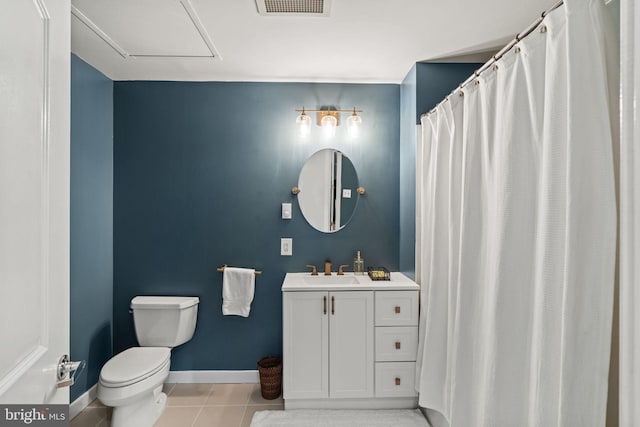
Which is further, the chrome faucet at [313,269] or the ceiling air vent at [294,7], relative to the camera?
the chrome faucet at [313,269]

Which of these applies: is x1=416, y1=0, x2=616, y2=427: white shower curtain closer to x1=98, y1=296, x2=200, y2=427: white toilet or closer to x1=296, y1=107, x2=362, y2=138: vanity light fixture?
x1=296, y1=107, x2=362, y2=138: vanity light fixture

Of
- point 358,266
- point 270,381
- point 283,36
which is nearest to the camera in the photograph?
point 283,36

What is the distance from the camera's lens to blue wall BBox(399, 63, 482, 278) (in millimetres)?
2695

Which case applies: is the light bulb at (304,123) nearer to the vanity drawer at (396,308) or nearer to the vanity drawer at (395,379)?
the vanity drawer at (396,308)

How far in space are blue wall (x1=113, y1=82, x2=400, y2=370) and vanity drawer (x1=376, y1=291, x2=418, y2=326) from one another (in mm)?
549

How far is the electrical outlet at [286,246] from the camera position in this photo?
3.10 m

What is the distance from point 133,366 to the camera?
7.80 feet

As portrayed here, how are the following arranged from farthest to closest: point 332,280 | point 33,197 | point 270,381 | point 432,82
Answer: point 332,280 < point 270,381 < point 432,82 < point 33,197

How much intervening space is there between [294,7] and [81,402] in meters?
2.94

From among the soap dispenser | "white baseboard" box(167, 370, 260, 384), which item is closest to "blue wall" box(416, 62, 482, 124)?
the soap dispenser

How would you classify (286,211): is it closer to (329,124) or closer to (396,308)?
(329,124)

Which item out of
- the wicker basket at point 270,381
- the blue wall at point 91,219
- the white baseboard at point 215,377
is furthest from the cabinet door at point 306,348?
the blue wall at point 91,219

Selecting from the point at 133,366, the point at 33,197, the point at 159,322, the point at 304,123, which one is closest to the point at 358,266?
the point at 304,123

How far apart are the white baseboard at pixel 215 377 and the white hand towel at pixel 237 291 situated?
0.54 metres
